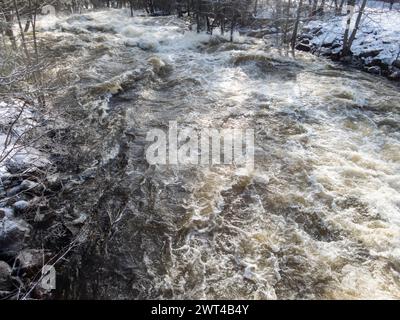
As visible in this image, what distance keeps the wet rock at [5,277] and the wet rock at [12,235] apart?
322mm

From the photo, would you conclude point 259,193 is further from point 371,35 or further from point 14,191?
point 371,35

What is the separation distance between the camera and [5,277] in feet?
14.1

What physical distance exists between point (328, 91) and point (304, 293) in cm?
730

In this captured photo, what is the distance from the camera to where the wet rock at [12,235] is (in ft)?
15.7

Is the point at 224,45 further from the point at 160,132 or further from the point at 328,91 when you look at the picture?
the point at 160,132

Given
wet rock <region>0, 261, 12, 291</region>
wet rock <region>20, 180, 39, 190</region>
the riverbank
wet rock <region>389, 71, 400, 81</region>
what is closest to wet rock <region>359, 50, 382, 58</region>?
the riverbank

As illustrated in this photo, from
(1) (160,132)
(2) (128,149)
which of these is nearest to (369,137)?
(1) (160,132)

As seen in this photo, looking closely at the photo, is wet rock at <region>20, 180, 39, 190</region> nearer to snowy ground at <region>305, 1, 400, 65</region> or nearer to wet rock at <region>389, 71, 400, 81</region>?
wet rock at <region>389, 71, 400, 81</region>

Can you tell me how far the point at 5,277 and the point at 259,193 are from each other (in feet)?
13.0

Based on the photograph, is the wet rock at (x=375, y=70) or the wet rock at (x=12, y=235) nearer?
the wet rock at (x=12, y=235)

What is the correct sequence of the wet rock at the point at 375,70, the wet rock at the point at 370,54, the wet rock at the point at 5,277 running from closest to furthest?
the wet rock at the point at 5,277, the wet rock at the point at 375,70, the wet rock at the point at 370,54

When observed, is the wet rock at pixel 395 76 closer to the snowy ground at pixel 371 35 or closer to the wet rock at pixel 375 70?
the wet rock at pixel 375 70

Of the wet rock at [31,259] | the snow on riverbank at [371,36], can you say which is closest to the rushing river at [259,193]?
the wet rock at [31,259]
